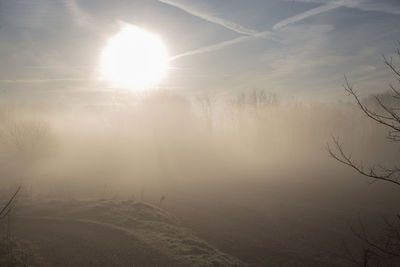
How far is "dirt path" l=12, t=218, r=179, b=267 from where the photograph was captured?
1645 centimetres

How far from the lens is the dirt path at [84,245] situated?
16.5 meters

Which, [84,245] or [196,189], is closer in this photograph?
[84,245]

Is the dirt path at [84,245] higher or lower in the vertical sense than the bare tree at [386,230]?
lower

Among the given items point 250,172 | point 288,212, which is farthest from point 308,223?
point 250,172

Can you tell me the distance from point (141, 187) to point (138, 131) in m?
43.1

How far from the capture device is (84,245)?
18047mm

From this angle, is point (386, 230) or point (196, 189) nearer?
point (386, 230)

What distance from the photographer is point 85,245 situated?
1808 cm

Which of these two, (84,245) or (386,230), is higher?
(386,230)

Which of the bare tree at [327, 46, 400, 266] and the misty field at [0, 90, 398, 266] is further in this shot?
the misty field at [0, 90, 398, 266]

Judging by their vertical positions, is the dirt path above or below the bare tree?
below

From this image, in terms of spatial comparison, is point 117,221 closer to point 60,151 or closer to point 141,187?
point 141,187

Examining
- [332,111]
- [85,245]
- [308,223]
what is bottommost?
[85,245]

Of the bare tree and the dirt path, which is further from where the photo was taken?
the dirt path
